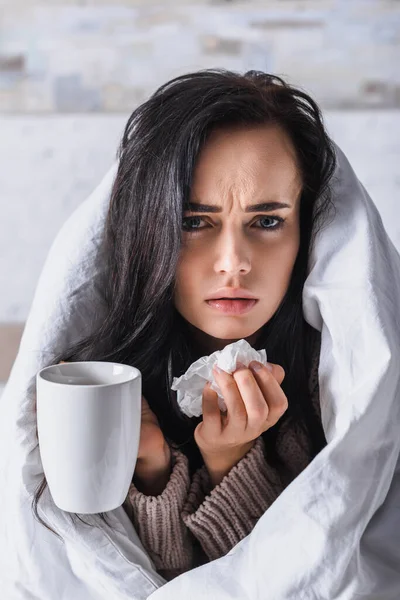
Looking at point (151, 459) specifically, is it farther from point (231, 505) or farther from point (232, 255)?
point (232, 255)

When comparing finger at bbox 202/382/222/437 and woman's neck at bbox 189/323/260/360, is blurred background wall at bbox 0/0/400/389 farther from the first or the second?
finger at bbox 202/382/222/437

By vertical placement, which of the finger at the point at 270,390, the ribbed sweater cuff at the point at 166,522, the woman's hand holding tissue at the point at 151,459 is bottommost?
the ribbed sweater cuff at the point at 166,522

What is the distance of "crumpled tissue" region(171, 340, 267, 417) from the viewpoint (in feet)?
1.93

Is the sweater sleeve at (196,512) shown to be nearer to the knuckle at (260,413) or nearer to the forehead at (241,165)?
the knuckle at (260,413)

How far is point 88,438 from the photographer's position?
47cm

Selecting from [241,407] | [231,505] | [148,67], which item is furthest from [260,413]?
[148,67]

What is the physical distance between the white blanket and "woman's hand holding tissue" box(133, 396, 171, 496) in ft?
0.17

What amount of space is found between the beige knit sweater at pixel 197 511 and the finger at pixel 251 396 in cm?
10

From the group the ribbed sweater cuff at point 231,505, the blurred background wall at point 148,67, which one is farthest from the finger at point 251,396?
the blurred background wall at point 148,67

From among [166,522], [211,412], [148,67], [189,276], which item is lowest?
[166,522]

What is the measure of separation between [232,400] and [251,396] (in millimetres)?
17

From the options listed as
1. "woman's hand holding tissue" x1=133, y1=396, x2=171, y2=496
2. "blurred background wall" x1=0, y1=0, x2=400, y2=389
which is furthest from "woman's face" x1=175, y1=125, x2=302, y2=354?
"blurred background wall" x1=0, y1=0, x2=400, y2=389

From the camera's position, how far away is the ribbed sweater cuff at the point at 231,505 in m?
0.65

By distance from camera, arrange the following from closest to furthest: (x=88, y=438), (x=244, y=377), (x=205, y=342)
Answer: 1. (x=88, y=438)
2. (x=244, y=377)
3. (x=205, y=342)
